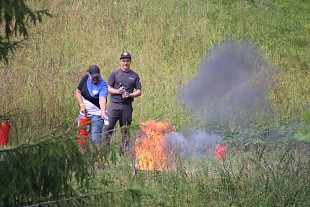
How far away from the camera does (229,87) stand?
675 inches

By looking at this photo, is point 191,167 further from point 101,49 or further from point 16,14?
→ point 101,49

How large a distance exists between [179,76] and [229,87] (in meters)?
1.58

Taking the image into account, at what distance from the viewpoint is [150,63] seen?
18922 mm

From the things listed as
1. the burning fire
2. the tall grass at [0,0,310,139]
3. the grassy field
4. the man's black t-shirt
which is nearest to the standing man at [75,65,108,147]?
the man's black t-shirt

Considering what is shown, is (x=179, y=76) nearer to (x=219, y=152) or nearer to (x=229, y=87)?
(x=229, y=87)

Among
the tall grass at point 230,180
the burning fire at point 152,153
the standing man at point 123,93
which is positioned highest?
the standing man at point 123,93

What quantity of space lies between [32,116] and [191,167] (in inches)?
238

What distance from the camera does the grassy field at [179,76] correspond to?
8594 millimetres

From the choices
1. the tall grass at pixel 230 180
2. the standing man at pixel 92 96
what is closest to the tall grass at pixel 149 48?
the standing man at pixel 92 96

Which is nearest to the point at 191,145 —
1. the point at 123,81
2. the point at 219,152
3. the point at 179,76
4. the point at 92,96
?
the point at 219,152

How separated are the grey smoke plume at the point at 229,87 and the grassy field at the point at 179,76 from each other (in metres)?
0.24

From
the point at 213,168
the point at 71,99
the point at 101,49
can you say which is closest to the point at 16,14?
the point at 213,168

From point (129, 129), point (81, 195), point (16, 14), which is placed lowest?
point (81, 195)

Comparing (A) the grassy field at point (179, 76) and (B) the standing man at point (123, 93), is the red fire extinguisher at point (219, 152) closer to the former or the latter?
(A) the grassy field at point (179, 76)
